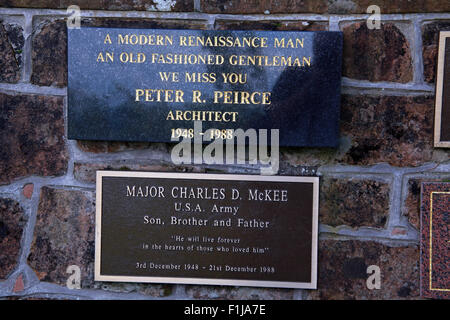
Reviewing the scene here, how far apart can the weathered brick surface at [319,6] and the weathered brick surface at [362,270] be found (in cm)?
137

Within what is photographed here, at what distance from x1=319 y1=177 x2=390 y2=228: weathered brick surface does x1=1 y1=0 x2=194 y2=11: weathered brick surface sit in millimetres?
1359

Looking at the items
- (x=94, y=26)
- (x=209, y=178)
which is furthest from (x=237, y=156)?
(x=94, y=26)

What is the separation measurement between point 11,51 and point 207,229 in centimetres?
161

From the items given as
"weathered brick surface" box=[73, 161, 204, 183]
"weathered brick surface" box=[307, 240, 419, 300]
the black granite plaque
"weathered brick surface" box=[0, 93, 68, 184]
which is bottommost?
"weathered brick surface" box=[307, 240, 419, 300]

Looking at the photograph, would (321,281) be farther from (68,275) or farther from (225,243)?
(68,275)

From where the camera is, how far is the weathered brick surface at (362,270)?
7.54 ft

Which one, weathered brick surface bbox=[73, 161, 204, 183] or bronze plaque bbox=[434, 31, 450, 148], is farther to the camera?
weathered brick surface bbox=[73, 161, 204, 183]

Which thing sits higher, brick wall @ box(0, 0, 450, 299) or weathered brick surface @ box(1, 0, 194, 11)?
weathered brick surface @ box(1, 0, 194, 11)

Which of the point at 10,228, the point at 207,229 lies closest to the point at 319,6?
the point at 207,229

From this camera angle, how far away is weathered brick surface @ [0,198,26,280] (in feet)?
7.80

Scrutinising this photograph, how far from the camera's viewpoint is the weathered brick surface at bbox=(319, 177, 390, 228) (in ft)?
7.55

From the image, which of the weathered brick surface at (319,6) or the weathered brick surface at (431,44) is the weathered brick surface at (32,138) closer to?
the weathered brick surface at (319,6)

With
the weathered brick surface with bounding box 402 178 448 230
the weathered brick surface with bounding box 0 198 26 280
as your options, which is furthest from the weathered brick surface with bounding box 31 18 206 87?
the weathered brick surface with bounding box 402 178 448 230

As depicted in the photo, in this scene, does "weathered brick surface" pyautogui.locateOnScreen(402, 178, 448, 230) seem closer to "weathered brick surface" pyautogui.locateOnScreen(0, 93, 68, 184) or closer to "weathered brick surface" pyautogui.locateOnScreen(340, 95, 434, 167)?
"weathered brick surface" pyautogui.locateOnScreen(340, 95, 434, 167)
